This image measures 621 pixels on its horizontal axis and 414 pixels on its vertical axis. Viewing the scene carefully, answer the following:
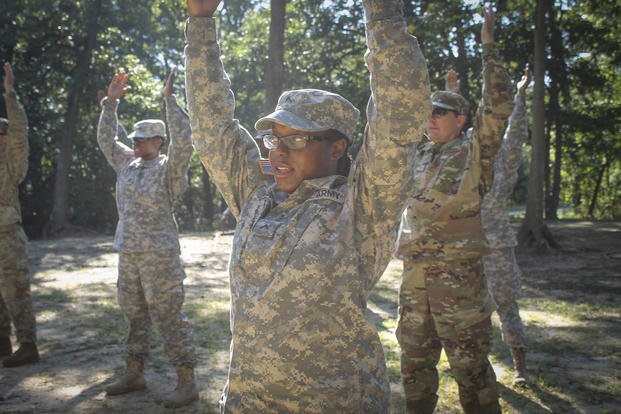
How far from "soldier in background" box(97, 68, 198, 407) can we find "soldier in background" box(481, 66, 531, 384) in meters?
2.81

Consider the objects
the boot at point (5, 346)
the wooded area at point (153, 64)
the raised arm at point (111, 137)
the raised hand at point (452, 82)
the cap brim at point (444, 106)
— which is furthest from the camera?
the wooded area at point (153, 64)

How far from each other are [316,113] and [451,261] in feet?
6.41

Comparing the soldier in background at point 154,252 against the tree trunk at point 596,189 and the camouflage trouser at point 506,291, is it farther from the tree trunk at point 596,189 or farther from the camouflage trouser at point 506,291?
the tree trunk at point 596,189

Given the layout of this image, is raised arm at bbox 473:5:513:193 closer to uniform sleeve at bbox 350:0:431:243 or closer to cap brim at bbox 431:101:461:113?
cap brim at bbox 431:101:461:113

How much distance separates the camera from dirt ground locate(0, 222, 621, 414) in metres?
4.44

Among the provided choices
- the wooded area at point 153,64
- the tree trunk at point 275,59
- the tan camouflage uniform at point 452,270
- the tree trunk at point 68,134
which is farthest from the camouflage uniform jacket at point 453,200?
the tree trunk at point 68,134

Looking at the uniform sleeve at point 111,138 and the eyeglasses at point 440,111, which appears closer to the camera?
the eyeglasses at point 440,111

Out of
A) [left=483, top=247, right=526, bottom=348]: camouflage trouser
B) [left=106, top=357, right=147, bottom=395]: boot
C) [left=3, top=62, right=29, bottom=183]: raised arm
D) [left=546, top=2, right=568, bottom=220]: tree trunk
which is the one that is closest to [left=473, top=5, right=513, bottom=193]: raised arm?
[left=483, top=247, right=526, bottom=348]: camouflage trouser

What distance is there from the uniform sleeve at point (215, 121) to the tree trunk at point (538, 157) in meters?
11.4

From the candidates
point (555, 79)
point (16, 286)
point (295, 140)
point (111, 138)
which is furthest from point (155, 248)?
point (555, 79)

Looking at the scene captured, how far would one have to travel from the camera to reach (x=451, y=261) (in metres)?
3.61

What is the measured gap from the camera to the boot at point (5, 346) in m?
5.55

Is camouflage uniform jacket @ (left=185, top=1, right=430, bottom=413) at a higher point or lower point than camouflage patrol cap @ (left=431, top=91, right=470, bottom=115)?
lower

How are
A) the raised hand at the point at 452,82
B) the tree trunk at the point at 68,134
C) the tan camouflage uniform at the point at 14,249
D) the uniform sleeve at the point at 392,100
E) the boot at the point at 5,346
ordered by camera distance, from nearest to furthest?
the uniform sleeve at the point at 392,100, the raised hand at the point at 452,82, the tan camouflage uniform at the point at 14,249, the boot at the point at 5,346, the tree trunk at the point at 68,134
